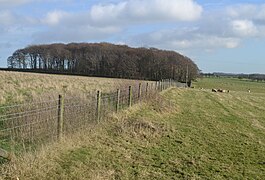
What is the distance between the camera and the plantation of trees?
106m

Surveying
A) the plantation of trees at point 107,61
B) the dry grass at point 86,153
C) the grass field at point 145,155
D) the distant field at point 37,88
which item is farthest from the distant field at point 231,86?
the dry grass at point 86,153

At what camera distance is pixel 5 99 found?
18.9m

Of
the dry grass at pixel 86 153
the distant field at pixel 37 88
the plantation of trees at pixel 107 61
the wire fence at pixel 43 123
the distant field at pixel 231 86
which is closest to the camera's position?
the dry grass at pixel 86 153

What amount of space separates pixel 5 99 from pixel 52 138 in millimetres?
9547

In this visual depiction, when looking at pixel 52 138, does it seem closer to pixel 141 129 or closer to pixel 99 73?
pixel 141 129

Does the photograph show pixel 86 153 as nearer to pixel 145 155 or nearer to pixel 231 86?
pixel 145 155

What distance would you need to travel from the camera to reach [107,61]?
11675cm

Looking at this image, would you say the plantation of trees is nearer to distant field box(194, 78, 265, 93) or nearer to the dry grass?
distant field box(194, 78, 265, 93)

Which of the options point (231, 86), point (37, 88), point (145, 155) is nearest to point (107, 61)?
point (231, 86)

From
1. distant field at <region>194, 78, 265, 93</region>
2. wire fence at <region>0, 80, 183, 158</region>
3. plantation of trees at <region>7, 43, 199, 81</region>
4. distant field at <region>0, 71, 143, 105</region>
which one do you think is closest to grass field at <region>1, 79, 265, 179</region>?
wire fence at <region>0, 80, 183, 158</region>

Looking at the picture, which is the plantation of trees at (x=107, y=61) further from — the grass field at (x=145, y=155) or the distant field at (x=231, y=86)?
the grass field at (x=145, y=155)

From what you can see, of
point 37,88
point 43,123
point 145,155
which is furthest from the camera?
point 37,88

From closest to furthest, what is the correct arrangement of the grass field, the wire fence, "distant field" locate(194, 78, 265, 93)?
the grass field
the wire fence
"distant field" locate(194, 78, 265, 93)

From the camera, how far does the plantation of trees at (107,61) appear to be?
105750mm
